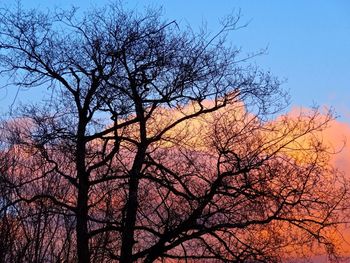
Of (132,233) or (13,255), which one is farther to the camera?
(13,255)

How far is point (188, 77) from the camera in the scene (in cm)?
1511

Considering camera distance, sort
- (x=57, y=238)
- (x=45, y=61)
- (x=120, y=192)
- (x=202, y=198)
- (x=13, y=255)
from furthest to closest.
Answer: (x=57, y=238) → (x=13, y=255) → (x=120, y=192) → (x=45, y=61) → (x=202, y=198)

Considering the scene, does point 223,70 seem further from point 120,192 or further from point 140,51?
point 120,192

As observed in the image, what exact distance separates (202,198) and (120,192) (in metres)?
3.17

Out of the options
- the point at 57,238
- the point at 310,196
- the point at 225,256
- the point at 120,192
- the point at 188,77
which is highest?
the point at 57,238

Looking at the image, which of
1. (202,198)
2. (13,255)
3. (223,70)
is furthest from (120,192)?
(13,255)

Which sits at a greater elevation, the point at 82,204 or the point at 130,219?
the point at 82,204

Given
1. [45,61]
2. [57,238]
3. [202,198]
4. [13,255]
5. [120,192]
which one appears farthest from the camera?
[57,238]

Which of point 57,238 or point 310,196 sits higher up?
point 57,238

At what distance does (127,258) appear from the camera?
15.2 m

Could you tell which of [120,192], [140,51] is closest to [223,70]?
[140,51]

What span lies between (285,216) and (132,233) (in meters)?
3.75

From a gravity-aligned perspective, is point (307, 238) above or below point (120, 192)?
below

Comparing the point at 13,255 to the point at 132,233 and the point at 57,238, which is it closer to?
the point at 57,238
